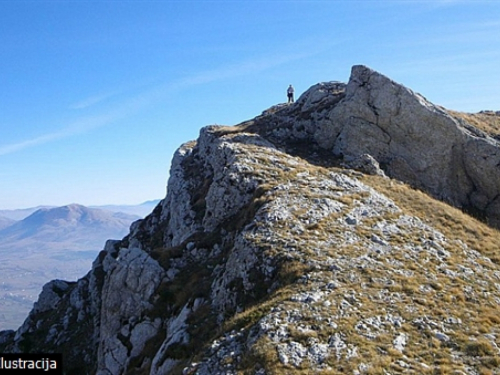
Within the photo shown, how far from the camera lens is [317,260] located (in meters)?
21.8

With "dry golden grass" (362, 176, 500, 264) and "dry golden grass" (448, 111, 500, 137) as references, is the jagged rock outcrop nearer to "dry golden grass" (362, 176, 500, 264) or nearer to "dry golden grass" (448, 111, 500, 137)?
"dry golden grass" (448, 111, 500, 137)

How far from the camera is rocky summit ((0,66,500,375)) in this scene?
Answer: 16.2 metres

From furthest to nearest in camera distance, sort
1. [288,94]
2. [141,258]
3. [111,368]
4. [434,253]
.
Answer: [288,94] → [141,258] → [111,368] → [434,253]

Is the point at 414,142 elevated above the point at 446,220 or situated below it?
above

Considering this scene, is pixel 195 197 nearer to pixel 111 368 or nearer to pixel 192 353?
pixel 111 368

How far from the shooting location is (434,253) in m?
24.3

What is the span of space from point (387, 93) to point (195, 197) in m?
26.7

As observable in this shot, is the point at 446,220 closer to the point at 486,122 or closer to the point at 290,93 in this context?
the point at 486,122

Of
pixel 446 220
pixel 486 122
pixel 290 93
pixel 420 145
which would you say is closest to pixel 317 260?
pixel 446 220

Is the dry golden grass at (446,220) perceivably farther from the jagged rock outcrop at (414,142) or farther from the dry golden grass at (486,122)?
the dry golden grass at (486,122)

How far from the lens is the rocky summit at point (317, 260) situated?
638 inches

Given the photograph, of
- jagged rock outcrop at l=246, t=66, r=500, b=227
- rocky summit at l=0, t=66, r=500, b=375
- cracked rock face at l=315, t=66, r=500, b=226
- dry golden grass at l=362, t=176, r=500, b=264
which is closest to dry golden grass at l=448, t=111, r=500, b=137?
A: rocky summit at l=0, t=66, r=500, b=375

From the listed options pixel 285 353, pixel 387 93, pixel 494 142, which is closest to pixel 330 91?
pixel 387 93

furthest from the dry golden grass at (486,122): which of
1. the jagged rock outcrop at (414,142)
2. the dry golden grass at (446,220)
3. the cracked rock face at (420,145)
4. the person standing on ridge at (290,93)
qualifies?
the person standing on ridge at (290,93)
